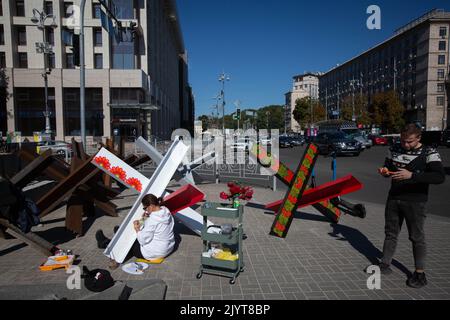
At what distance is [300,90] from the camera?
5728 inches

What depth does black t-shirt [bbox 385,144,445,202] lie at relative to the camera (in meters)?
3.75

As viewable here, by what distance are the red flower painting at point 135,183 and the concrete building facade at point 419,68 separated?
62.7 meters

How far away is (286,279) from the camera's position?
14.0ft

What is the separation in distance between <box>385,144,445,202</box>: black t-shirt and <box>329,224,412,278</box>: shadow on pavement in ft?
3.92

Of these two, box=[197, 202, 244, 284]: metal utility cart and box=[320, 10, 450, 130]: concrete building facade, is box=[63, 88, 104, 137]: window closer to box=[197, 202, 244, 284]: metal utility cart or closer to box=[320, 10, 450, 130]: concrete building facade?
box=[197, 202, 244, 284]: metal utility cart

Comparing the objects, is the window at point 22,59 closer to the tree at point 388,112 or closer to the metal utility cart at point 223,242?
the metal utility cart at point 223,242

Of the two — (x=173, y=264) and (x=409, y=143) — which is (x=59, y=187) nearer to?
(x=173, y=264)

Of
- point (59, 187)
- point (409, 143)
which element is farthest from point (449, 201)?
point (59, 187)

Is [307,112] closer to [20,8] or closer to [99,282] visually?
[20,8]

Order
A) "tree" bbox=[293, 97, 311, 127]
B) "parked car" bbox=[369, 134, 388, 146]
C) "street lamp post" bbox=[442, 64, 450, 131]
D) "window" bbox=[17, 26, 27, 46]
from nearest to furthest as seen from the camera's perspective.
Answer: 1. "window" bbox=[17, 26, 27, 46]
2. "parked car" bbox=[369, 134, 388, 146]
3. "street lamp post" bbox=[442, 64, 450, 131]
4. "tree" bbox=[293, 97, 311, 127]

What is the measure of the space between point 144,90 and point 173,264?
3672 centimetres

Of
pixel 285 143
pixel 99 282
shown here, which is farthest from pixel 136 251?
pixel 285 143

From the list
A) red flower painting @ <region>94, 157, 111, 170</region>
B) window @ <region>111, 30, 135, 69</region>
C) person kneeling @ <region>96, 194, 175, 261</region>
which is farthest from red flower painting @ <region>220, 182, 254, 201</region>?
window @ <region>111, 30, 135, 69</region>

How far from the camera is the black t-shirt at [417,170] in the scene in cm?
375
